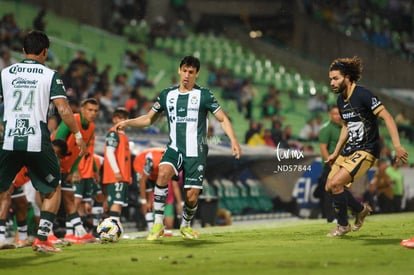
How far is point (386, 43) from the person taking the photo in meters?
36.2

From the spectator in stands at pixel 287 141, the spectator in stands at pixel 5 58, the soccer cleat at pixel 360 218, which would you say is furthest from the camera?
the spectator in stands at pixel 287 141

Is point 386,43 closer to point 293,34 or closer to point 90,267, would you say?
point 293,34

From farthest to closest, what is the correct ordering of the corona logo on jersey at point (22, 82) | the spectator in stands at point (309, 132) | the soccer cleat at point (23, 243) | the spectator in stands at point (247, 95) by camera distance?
the spectator in stands at point (247, 95) → the spectator in stands at point (309, 132) → the soccer cleat at point (23, 243) → the corona logo on jersey at point (22, 82)

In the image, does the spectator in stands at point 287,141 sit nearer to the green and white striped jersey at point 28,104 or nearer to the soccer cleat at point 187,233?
the soccer cleat at point 187,233

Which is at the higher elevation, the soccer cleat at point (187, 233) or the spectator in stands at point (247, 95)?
the spectator in stands at point (247, 95)

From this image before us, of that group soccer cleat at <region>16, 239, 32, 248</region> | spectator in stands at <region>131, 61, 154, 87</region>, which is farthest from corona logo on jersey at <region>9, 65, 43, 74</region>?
spectator in stands at <region>131, 61, 154, 87</region>

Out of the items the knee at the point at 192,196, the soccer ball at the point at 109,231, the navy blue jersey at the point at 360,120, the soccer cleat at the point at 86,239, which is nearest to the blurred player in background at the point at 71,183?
the soccer cleat at the point at 86,239

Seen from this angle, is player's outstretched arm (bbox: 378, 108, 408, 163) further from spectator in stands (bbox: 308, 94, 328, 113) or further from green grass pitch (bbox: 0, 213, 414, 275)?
spectator in stands (bbox: 308, 94, 328, 113)

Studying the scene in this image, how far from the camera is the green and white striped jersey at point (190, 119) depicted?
12492 mm

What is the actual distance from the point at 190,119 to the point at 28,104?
2691 mm

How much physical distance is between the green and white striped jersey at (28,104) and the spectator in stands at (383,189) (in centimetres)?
1411

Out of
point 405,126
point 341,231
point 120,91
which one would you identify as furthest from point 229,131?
point 405,126

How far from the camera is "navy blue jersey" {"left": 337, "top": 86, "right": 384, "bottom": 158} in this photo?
1199 cm

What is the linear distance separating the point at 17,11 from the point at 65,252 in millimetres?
19608
